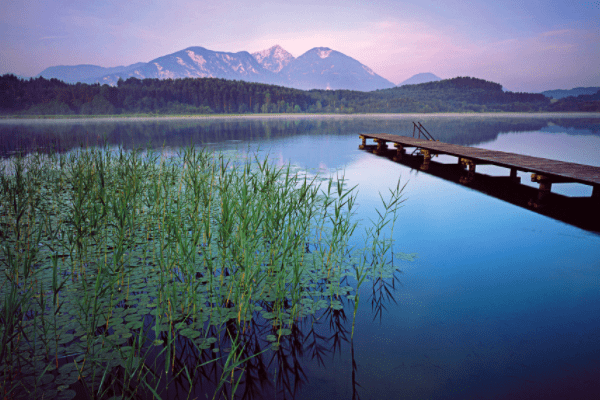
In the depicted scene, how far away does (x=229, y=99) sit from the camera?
447 feet

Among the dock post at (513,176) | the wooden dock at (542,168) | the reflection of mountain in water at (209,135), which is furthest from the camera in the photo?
the reflection of mountain in water at (209,135)

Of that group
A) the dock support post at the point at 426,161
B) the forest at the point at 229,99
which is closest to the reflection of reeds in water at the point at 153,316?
the dock support post at the point at 426,161

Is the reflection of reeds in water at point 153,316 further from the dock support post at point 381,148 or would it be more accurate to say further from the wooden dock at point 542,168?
the dock support post at point 381,148

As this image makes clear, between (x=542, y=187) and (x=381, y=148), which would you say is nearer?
(x=542, y=187)

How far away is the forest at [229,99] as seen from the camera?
380ft

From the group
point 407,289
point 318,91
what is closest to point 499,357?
point 407,289

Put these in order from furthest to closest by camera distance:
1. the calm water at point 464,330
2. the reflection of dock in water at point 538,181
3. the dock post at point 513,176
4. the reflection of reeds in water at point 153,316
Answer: the dock post at point 513,176 → the reflection of dock in water at point 538,181 → the calm water at point 464,330 → the reflection of reeds in water at point 153,316

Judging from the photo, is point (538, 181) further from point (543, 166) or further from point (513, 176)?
point (513, 176)

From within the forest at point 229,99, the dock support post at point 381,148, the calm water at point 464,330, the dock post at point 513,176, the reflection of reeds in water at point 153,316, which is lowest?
the calm water at point 464,330

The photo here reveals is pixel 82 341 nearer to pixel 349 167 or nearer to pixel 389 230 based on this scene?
pixel 389 230

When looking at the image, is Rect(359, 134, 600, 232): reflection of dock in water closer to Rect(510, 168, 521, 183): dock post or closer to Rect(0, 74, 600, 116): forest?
Rect(510, 168, 521, 183): dock post

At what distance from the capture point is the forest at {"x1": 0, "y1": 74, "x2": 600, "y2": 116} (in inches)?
4564

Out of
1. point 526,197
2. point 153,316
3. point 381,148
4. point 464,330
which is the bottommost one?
point 464,330

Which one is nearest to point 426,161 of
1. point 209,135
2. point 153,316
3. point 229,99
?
point 153,316
